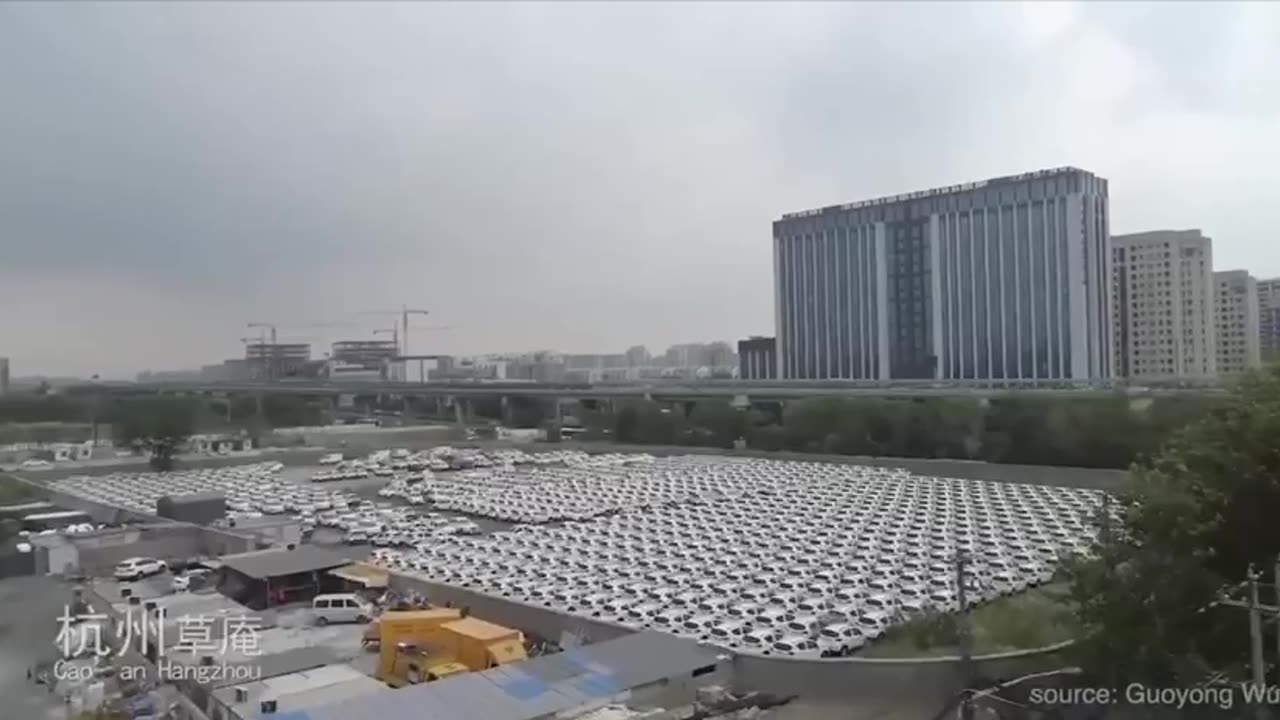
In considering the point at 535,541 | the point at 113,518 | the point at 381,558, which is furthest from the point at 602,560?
the point at 113,518

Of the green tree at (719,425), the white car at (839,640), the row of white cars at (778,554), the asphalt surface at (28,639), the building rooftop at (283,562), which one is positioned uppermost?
the green tree at (719,425)

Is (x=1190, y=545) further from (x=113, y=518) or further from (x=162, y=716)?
(x=113, y=518)

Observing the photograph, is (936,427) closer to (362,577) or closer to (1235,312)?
(362,577)

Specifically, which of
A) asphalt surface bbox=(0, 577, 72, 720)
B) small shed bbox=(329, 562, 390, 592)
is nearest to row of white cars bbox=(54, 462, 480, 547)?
small shed bbox=(329, 562, 390, 592)

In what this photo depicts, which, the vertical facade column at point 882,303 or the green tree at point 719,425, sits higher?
the vertical facade column at point 882,303

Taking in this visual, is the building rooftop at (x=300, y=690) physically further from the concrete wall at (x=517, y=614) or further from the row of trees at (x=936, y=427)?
the row of trees at (x=936, y=427)

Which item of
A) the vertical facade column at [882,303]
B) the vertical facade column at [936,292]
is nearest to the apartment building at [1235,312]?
the vertical facade column at [936,292]
